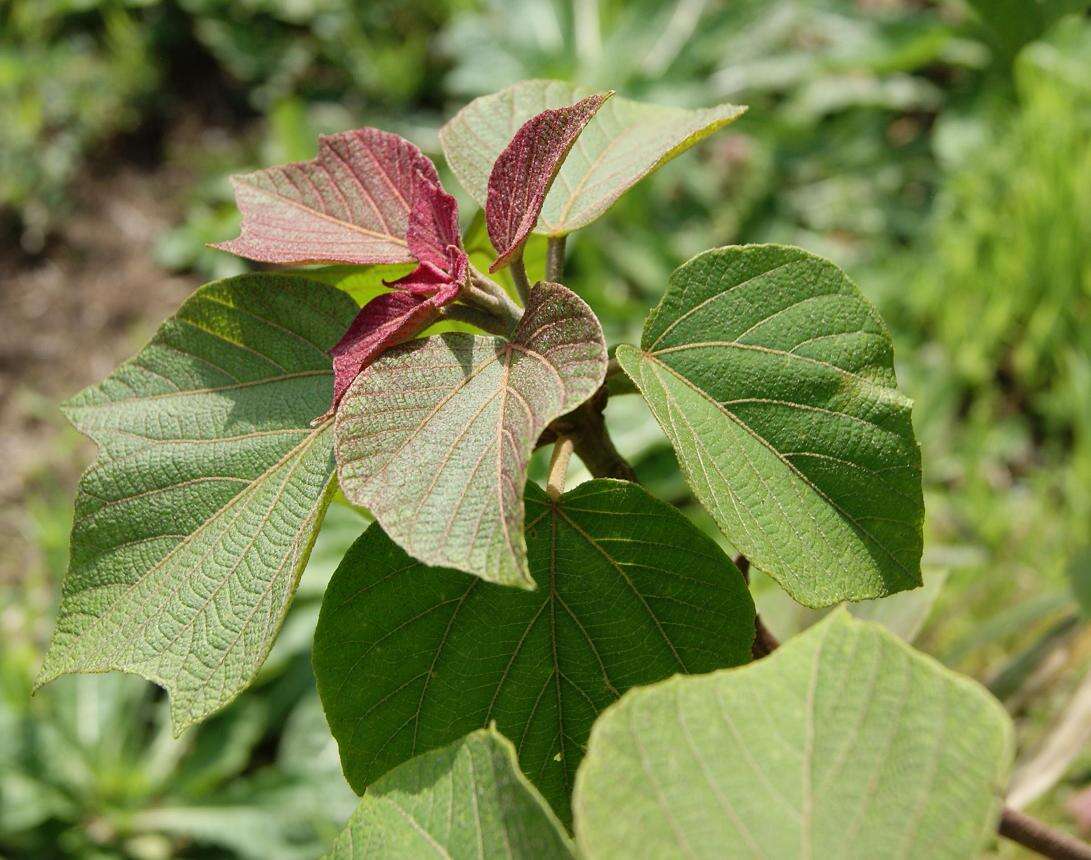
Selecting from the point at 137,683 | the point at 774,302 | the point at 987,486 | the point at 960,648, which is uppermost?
the point at 774,302

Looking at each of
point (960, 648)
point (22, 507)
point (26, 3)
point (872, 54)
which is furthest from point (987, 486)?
point (26, 3)

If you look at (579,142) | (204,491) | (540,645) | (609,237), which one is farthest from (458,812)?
(609,237)

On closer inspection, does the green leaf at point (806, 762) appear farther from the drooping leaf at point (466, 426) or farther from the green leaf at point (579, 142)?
the green leaf at point (579, 142)

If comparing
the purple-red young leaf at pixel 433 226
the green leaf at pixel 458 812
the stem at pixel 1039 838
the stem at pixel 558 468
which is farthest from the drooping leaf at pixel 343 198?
the stem at pixel 1039 838

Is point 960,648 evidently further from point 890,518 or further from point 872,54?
point 872,54

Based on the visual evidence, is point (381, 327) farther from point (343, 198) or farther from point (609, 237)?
point (609, 237)

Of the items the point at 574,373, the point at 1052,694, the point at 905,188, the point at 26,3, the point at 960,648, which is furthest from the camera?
the point at 26,3
